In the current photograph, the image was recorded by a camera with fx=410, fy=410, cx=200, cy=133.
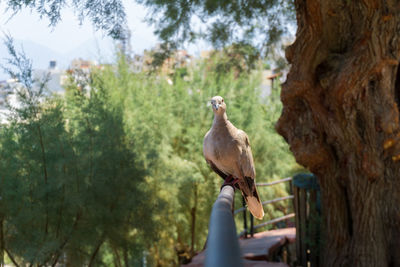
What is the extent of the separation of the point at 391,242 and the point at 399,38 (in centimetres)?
175

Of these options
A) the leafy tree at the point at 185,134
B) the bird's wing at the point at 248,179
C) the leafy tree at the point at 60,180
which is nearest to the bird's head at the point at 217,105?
the bird's wing at the point at 248,179

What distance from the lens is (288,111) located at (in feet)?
13.1

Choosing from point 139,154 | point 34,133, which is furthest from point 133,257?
point 34,133

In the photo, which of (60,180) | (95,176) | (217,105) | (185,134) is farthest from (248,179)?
(185,134)

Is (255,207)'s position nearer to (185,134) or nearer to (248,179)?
(248,179)

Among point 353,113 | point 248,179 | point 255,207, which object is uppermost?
point 353,113

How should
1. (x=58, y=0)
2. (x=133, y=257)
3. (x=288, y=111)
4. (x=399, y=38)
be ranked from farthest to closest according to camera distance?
(x=133, y=257) → (x=288, y=111) → (x=399, y=38) → (x=58, y=0)

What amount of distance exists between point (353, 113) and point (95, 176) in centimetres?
316

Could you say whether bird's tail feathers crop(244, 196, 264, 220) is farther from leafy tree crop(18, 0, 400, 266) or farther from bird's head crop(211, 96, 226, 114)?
leafy tree crop(18, 0, 400, 266)

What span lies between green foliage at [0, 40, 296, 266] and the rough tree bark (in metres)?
2.39

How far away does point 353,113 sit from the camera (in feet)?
11.4

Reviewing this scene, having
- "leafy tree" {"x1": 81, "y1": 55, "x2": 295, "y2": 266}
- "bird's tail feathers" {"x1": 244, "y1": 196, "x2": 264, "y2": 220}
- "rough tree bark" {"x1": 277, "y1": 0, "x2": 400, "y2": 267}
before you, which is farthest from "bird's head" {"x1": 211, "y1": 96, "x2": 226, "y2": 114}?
"leafy tree" {"x1": 81, "y1": 55, "x2": 295, "y2": 266}

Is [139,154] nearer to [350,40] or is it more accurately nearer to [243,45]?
[243,45]

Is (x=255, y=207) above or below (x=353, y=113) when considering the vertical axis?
below
